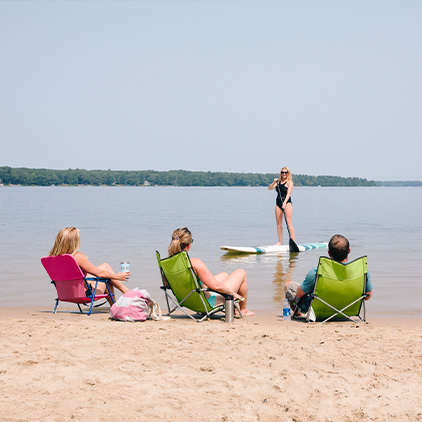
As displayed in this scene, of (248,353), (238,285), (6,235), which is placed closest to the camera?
(248,353)

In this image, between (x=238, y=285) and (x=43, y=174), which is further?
(x=43, y=174)

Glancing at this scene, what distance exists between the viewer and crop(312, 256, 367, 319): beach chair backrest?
18.8 feet

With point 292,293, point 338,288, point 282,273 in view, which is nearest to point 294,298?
point 292,293

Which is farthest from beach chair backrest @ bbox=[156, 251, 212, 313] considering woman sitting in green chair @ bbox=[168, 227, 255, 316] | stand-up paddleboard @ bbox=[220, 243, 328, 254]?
stand-up paddleboard @ bbox=[220, 243, 328, 254]

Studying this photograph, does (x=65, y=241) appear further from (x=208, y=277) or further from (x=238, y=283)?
(x=238, y=283)

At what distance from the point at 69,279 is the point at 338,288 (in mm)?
3259

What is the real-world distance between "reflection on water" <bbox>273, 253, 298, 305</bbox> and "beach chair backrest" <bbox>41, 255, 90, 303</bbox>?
10.1 ft

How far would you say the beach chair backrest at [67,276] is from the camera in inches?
251

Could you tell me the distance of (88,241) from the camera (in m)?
17.2

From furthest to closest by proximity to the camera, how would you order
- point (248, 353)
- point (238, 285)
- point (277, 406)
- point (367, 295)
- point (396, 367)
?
point (238, 285)
point (367, 295)
point (248, 353)
point (396, 367)
point (277, 406)

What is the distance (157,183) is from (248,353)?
489ft

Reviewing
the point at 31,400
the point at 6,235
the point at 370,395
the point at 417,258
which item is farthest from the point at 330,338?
the point at 6,235

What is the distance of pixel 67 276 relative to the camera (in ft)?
21.4

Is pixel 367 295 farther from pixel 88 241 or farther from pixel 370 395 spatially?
pixel 88 241
